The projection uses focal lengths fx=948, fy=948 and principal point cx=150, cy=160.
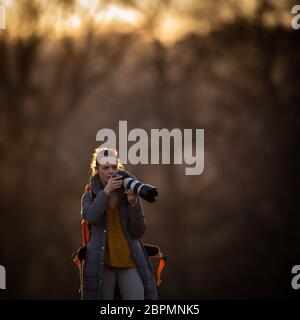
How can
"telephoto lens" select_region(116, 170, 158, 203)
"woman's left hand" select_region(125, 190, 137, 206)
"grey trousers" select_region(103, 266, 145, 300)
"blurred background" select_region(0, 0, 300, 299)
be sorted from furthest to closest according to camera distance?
"blurred background" select_region(0, 0, 300, 299) < "grey trousers" select_region(103, 266, 145, 300) < "woman's left hand" select_region(125, 190, 137, 206) < "telephoto lens" select_region(116, 170, 158, 203)

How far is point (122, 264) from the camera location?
619 cm

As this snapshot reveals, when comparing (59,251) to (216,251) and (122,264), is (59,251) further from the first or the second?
(122,264)

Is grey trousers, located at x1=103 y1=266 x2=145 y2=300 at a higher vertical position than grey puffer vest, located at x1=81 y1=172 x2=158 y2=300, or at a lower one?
lower

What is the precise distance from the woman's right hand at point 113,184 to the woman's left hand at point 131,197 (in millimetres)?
79

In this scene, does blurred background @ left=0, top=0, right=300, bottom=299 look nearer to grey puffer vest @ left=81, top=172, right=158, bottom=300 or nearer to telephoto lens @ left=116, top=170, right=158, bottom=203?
grey puffer vest @ left=81, top=172, right=158, bottom=300

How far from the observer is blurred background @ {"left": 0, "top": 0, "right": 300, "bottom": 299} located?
17.4 meters

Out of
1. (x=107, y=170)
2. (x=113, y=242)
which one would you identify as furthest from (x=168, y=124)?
(x=113, y=242)

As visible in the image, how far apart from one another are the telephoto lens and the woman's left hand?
1.3 inches

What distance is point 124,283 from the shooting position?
6.20 meters

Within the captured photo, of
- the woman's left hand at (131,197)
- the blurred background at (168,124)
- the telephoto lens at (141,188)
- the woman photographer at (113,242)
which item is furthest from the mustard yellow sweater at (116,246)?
the blurred background at (168,124)

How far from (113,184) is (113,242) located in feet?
1.26

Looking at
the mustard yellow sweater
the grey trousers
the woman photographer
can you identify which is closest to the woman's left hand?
the woman photographer
